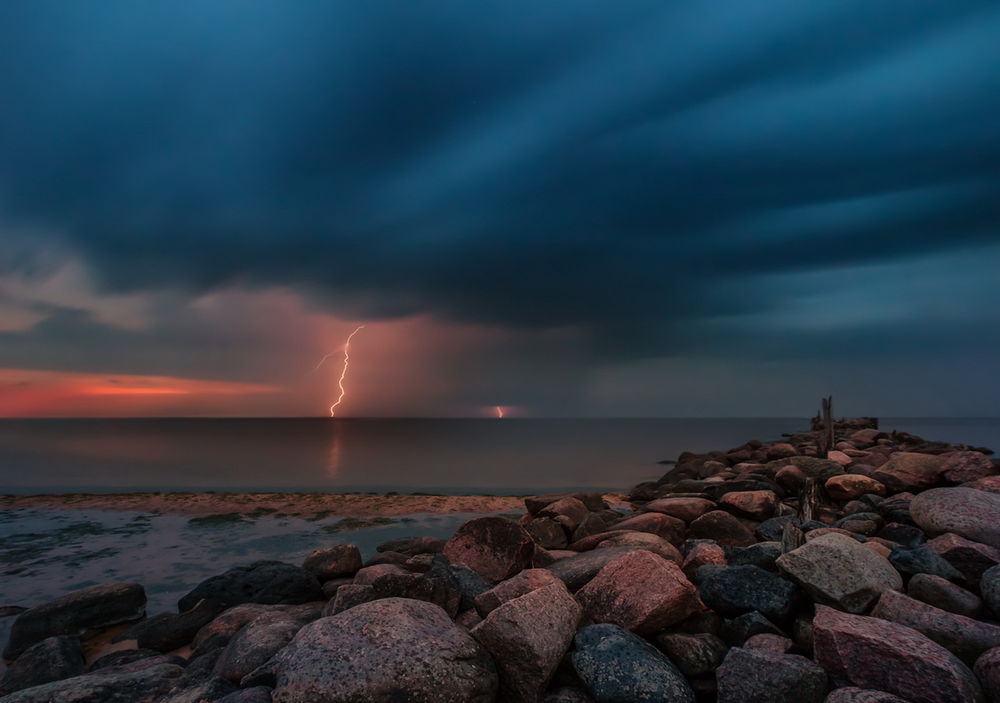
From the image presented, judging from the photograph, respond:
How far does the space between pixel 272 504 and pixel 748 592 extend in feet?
69.0

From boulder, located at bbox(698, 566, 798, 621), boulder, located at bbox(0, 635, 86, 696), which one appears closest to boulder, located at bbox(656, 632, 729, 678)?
boulder, located at bbox(698, 566, 798, 621)

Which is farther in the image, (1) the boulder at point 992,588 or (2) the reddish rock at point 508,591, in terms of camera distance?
(2) the reddish rock at point 508,591

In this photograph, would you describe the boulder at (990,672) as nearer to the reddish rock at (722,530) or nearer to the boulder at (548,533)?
the reddish rock at (722,530)

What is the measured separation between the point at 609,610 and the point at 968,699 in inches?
116

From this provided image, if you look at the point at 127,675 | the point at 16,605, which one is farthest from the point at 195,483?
the point at 127,675

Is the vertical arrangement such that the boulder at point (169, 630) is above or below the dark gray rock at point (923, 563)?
below

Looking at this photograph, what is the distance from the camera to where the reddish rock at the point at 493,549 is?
8.24 metres

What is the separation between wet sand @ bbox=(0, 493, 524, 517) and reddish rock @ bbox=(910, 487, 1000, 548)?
1463cm

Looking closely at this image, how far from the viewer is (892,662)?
167 inches

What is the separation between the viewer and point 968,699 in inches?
158

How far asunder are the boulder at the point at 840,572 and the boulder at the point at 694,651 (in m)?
1.14

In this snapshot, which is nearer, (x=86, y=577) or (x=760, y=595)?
(x=760, y=595)

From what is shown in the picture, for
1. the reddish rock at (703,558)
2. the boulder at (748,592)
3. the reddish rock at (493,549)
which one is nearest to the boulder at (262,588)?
the reddish rock at (493,549)

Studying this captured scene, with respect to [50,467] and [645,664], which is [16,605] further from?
[50,467]
